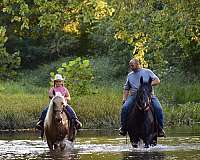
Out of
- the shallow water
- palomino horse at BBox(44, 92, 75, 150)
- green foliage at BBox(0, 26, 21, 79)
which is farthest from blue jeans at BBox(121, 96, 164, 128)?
green foliage at BBox(0, 26, 21, 79)

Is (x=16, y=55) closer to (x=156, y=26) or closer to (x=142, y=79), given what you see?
(x=156, y=26)

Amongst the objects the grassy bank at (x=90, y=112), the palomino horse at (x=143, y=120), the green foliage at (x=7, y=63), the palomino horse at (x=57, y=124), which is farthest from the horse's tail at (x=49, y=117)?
the green foliage at (x=7, y=63)

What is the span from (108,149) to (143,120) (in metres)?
1.17

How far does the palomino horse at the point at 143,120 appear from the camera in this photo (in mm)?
16344

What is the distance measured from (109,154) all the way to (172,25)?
12.2 metres

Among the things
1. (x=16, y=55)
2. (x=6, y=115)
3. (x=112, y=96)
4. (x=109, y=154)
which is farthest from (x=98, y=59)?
(x=109, y=154)

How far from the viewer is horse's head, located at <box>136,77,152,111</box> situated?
53.3 feet

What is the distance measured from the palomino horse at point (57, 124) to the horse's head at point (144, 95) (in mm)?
1765

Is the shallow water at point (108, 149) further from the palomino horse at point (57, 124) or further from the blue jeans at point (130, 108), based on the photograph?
the blue jeans at point (130, 108)

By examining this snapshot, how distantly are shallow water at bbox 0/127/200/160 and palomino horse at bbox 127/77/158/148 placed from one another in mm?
249

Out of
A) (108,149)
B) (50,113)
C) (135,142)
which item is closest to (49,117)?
(50,113)

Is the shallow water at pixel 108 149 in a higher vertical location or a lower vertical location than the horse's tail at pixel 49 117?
lower

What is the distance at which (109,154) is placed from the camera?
15.6m

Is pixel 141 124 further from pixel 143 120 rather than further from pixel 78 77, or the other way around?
pixel 78 77
